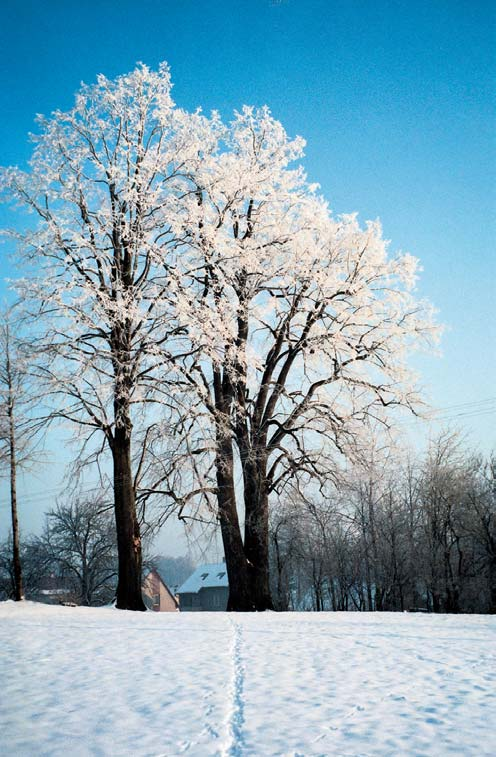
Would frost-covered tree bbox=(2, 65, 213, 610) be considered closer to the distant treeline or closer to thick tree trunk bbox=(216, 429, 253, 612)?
thick tree trunk bbox=(216, 429, 253, 612)

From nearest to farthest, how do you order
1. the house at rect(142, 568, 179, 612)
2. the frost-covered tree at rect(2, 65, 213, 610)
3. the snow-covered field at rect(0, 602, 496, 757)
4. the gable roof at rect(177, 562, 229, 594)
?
the snow-covered field at rect(0, 602, 496, 757)
the frost-covered tree at rect(2, 65, 213, 610)
the house at rect(142, 568, 179, 612)
the gable roof at rect(177, 562, 229, 594)

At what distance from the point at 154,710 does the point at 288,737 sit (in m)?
1.24

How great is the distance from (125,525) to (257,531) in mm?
3821

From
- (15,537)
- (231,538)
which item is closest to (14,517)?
(15,537)

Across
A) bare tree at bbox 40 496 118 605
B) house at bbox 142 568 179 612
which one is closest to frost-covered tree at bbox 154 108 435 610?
bare tree at bbox 40 496 118 605

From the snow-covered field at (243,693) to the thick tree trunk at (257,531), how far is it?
6.56 m

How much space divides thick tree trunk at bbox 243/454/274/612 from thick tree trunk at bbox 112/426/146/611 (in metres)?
3.24

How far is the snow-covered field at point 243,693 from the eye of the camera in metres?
4.02

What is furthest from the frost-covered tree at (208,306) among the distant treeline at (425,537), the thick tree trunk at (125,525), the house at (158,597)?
the house at (158,597)

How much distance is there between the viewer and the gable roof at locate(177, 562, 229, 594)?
71.4m

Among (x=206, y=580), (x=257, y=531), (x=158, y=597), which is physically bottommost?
(x=158, y=597)

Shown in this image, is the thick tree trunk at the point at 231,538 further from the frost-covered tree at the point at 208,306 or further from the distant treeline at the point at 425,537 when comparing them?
the distant treeline at the point at 425,537

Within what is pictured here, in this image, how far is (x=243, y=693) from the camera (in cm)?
528

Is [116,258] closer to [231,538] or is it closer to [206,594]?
[231,538]
